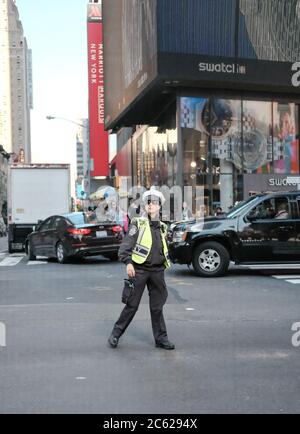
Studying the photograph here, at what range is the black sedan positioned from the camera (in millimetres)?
15570

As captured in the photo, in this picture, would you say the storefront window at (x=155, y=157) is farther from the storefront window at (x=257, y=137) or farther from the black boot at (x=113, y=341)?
the black boot at (x=113, y=341)

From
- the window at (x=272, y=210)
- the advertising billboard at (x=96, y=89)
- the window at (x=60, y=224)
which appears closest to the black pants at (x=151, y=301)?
the window at (x=272, y=210)

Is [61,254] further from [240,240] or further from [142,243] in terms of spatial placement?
[142,243]

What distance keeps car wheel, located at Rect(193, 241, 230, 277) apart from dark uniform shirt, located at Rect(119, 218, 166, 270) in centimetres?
611

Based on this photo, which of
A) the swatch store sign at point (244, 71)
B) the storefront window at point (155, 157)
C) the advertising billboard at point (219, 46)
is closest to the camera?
the advertising billboard at point (219, 46)

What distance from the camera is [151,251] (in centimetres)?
621

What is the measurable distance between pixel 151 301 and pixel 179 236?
6215mm

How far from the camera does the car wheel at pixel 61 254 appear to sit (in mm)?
16047

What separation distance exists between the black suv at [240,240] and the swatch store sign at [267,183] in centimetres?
1531

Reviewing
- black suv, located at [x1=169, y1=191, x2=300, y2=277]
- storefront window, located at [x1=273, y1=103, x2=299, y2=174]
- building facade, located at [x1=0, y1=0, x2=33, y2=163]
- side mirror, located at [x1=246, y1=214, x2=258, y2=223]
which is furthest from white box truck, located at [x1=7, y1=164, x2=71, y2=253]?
building facade, located at [x1=0, y1=0, x2=33, y2=163]

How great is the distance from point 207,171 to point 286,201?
14526 mm

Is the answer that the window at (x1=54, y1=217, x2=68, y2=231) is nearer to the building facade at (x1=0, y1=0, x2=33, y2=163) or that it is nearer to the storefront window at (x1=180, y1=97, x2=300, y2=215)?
the storefront window at (x1=180, y1=97, x2=300, y2=215)

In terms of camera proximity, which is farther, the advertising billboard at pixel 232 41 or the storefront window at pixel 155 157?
the storefront window at pixel 155 157

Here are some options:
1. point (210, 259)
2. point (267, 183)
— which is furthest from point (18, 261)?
point (267, 183)
